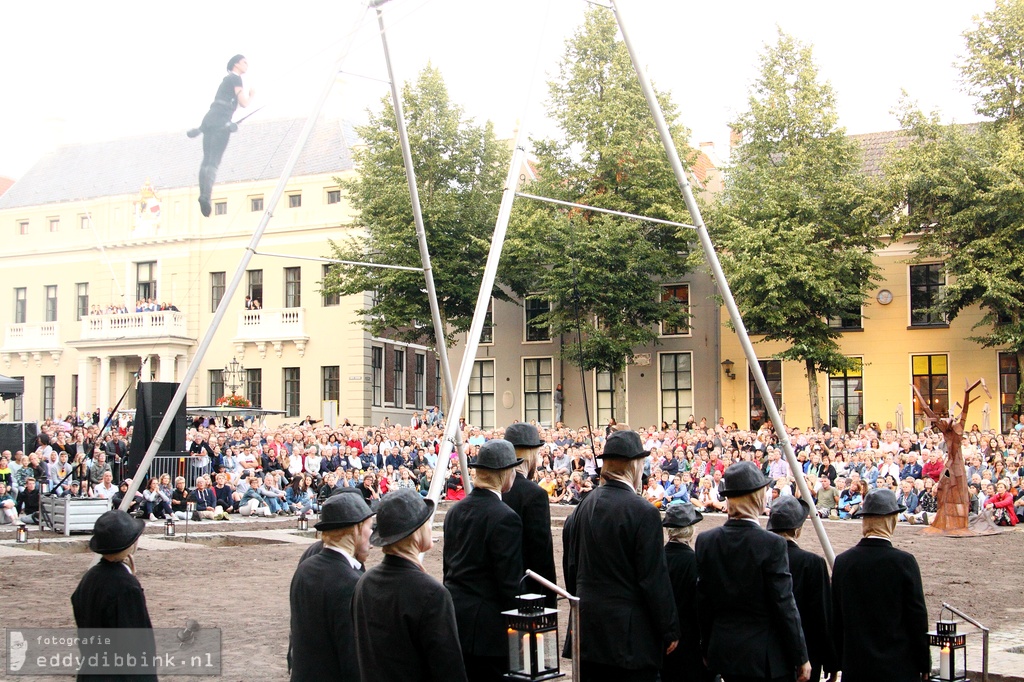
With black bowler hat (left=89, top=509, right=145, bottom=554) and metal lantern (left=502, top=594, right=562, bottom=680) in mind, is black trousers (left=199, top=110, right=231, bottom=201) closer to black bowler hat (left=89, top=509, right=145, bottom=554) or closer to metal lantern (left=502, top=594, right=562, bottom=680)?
black bowler hat (left=89, top=509, right=145, bottom=554)

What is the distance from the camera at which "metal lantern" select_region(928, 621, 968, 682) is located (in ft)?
18.4

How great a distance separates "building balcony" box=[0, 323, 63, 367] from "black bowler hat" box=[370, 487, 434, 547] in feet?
151

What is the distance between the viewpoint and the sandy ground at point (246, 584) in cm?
1025

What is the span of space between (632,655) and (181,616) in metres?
7.08

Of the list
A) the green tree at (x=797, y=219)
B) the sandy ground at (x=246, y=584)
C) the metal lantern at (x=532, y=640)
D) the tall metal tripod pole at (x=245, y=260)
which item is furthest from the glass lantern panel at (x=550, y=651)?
the green tree at (x=797, y=219)

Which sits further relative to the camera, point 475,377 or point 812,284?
point 475,377

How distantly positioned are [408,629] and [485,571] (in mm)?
1547

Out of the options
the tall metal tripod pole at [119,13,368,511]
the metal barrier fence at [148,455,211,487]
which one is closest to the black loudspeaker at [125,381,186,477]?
the tall metal tripod pole at [119,13,368,511]

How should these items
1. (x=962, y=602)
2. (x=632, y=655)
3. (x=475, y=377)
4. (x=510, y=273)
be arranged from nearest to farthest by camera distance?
(x=632, y=655) → (x=962, y=602) → (x=510, y=273) → (x=475, y=377)

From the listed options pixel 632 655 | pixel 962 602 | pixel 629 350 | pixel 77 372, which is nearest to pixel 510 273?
pixel 629 350

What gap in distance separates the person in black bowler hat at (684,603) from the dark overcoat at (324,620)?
1.99m

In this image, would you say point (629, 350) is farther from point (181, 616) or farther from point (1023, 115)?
point (181, 616)

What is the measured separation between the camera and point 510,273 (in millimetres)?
38375

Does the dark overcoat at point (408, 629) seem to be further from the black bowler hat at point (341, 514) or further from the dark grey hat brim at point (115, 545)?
the dark grey hat brim at point (115, 545)
